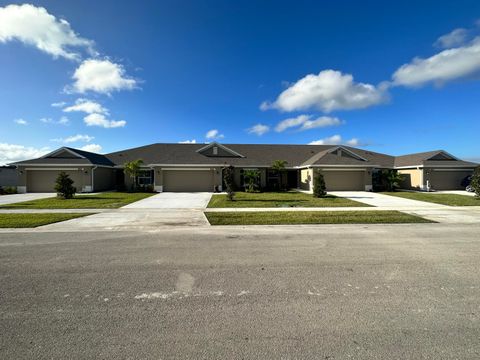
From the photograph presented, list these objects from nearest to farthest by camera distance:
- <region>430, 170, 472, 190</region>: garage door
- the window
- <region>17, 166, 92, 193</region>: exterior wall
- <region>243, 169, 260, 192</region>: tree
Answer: <region>17, 166, 92, 193</region>: exterior wall < <region>243, 169, 260, 192</region>: tree < <region>430, 170, 472, 190</region>: garage door < the window

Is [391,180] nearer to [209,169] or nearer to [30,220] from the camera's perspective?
[209,169]

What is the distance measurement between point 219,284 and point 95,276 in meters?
2.32

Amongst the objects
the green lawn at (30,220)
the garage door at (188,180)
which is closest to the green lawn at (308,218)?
the green lawn at (30,220)

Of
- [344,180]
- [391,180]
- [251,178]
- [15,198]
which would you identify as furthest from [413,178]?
[15,198]

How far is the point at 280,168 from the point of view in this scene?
2612 centimetres

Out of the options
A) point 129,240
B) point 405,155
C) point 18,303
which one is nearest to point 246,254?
point 129,240

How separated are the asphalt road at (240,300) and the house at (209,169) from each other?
18810 mm

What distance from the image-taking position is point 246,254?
6.16 m

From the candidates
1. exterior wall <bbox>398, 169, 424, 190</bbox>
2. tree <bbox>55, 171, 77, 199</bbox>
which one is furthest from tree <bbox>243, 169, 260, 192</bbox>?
exterior wall <bbox>398, 169, 424, 190</bbox>

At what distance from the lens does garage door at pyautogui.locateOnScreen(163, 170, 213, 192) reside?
25.7 meters

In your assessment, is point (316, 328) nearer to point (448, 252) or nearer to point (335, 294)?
point (335, 294)

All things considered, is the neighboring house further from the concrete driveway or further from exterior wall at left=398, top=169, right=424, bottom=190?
exterior wall at left=398, top=169, right=424, bottom=190

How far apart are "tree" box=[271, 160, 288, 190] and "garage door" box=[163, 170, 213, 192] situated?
645cm

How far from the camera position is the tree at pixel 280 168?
85.1ft
